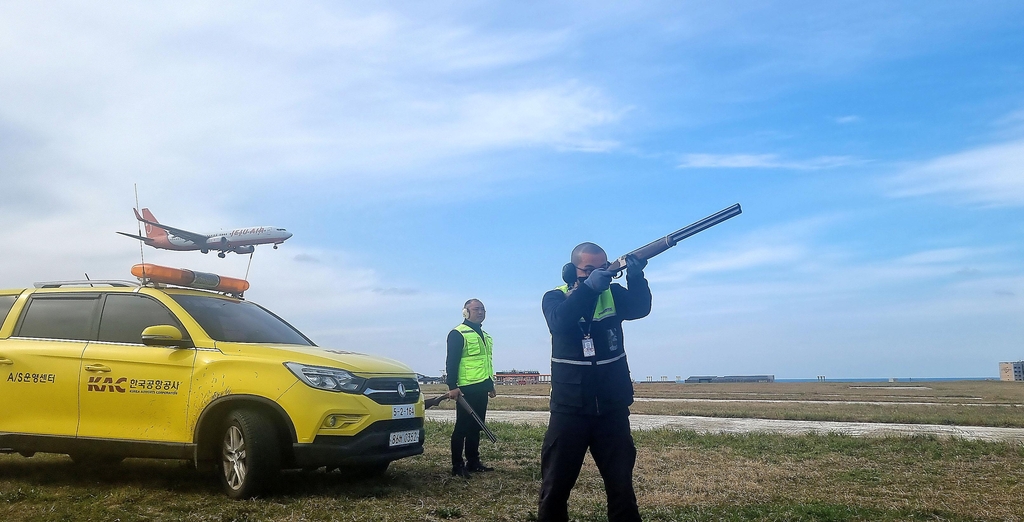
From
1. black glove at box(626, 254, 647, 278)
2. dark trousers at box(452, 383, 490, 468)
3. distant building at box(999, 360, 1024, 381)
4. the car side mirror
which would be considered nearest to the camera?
black glove at box(626, 254, 647, 278)

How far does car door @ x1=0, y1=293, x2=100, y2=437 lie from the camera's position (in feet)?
21.9

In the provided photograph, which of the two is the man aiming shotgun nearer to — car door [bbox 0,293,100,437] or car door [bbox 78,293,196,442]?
car door [bbox 78,293,196,442]

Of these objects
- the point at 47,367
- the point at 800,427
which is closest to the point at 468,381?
the point at 47,367

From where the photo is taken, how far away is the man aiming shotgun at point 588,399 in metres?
4.31

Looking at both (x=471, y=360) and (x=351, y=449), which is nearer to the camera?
(x=351, y=449)

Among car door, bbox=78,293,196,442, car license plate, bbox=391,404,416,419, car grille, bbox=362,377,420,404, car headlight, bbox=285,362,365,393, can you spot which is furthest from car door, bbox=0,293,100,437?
car license plate, bbox=391,404,416,419

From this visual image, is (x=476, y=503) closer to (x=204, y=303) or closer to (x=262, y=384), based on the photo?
(x=262, y=384)

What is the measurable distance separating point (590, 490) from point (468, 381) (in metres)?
1.80

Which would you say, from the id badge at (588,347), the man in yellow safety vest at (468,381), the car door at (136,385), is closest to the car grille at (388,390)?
the man in yellow safety vest at (468,381)

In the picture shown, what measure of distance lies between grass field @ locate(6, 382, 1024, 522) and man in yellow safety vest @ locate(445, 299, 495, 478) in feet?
0.95

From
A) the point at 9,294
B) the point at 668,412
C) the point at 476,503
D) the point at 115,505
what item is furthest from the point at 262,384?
the point at 668,412

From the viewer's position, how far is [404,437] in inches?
263

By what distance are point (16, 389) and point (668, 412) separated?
591 inches

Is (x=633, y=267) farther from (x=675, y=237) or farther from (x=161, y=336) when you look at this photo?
(x=161, y=336)
